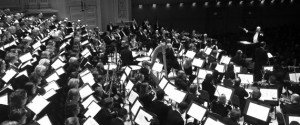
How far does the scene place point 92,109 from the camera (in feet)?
18.8

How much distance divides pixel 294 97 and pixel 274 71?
2507mm

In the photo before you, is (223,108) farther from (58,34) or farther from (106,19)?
(106,19)

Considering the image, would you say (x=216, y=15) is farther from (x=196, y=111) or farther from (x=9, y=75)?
(x=9, y=75)

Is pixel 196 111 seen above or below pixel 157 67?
below

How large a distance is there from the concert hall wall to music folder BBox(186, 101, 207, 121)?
18662mm

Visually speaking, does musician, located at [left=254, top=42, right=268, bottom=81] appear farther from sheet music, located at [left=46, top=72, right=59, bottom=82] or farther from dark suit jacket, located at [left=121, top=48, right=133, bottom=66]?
sheet music, located at [left=46, top=72, right=59, bottom=82]

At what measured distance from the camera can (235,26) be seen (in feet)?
89.8

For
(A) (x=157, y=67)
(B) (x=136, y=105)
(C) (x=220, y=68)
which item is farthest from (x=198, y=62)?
(B) (x=136, y=105)

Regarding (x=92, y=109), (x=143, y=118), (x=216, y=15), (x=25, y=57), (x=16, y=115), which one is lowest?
(x=143, y=118)

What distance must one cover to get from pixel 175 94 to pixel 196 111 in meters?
0.94

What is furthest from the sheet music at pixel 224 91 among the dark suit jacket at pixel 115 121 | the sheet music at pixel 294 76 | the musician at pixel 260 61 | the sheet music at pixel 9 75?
the sheet music at pixel 9 75

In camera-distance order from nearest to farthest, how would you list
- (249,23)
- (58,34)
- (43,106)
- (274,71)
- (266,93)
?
(43,106)
(266,93)
(274,71)
(58,34)
(249,23)

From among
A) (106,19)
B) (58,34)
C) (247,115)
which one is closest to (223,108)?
(247,115)

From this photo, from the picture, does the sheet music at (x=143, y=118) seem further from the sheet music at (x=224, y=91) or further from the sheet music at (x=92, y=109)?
the sheet music at (x=224, y=91)
